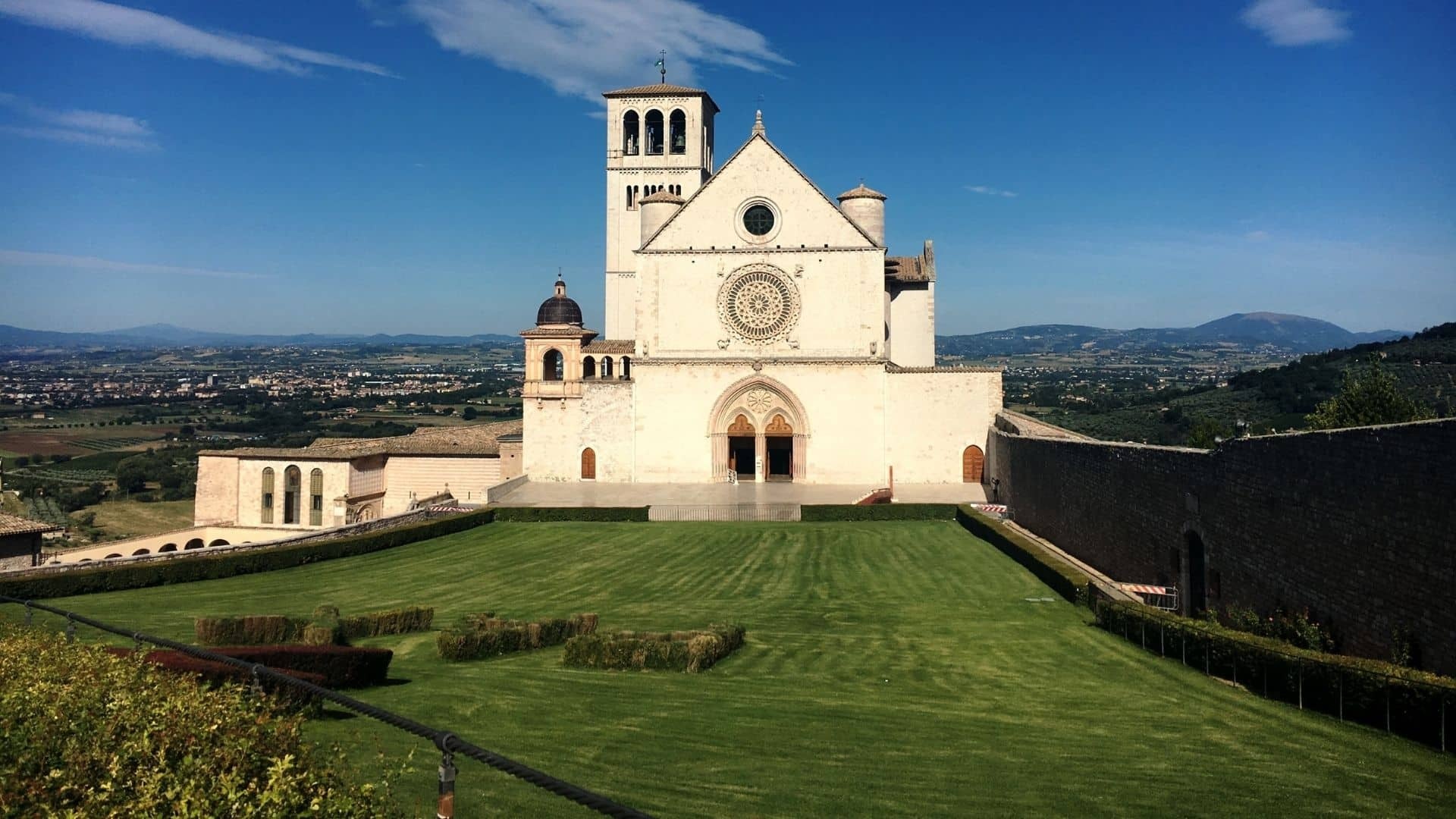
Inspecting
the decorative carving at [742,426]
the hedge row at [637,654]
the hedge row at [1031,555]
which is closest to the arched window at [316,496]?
the decorative carving at [742,426]

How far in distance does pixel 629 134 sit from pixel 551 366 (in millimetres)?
15134

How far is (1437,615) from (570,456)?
3930 centimetres

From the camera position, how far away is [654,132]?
58969 mm

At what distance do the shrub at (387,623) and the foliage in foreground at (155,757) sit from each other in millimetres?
10974

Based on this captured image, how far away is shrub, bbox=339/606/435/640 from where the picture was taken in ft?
58.5

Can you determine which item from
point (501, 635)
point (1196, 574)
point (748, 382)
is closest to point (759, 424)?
point (748, 382)

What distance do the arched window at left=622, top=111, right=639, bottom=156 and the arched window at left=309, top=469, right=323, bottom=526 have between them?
24257mm

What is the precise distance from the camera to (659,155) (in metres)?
58.1

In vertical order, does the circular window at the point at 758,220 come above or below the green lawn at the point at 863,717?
above

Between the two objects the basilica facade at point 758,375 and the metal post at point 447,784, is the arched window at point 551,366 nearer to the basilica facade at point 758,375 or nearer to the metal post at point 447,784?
the basilica facade at point 758,375

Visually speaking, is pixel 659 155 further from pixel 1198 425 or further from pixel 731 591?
pixel 731 591

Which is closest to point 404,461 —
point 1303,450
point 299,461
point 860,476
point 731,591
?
point 299,461

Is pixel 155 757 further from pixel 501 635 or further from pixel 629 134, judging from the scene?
pixel 629 134

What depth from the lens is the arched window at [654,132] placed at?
191 ft
